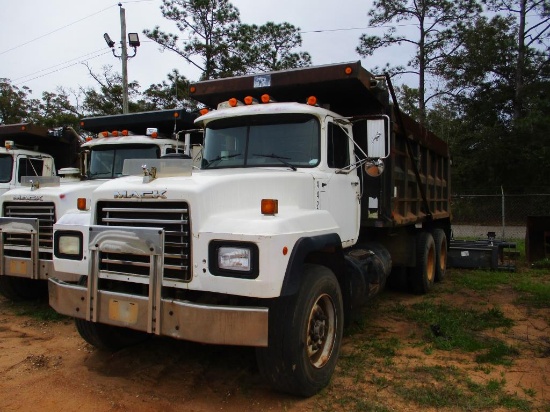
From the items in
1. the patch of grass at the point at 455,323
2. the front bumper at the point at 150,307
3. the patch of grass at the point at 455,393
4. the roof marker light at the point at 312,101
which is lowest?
the patch of grass at the point at 455,393

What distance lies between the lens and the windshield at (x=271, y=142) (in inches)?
189

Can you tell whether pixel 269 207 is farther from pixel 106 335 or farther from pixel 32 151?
pixel 32 151

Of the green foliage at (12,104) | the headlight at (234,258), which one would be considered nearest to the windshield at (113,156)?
the headlight at (234,258)

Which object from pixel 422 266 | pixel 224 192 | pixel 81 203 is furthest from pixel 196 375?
pixel 422 266

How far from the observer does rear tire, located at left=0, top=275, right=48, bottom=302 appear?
274 inches

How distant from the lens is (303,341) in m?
3.71

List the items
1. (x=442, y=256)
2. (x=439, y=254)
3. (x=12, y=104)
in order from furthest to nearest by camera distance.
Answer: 1. (x=12, y=104)
2. (x=442, y=256)
3. (x=439, y=254)

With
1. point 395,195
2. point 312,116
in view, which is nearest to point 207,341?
point 312,116

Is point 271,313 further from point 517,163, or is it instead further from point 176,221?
point 517,163

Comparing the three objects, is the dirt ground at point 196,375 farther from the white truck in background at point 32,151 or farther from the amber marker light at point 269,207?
the white truck in background at point 32,151

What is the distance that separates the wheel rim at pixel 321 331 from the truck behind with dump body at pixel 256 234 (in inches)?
0.5

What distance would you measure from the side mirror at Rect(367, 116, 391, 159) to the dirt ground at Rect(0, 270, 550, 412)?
6.95 feet

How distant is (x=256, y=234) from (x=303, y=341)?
100cm

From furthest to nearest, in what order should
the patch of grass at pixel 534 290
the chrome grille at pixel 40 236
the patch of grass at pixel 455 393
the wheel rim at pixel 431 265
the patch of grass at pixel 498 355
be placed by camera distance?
the wheel rim at pixel 431 265 < the patch of grass at pixel 534 290 < the chrome grille at pixel 40 236 < the patch of grass at pixel 498 355 < the patch of grass at pixel 455 393
